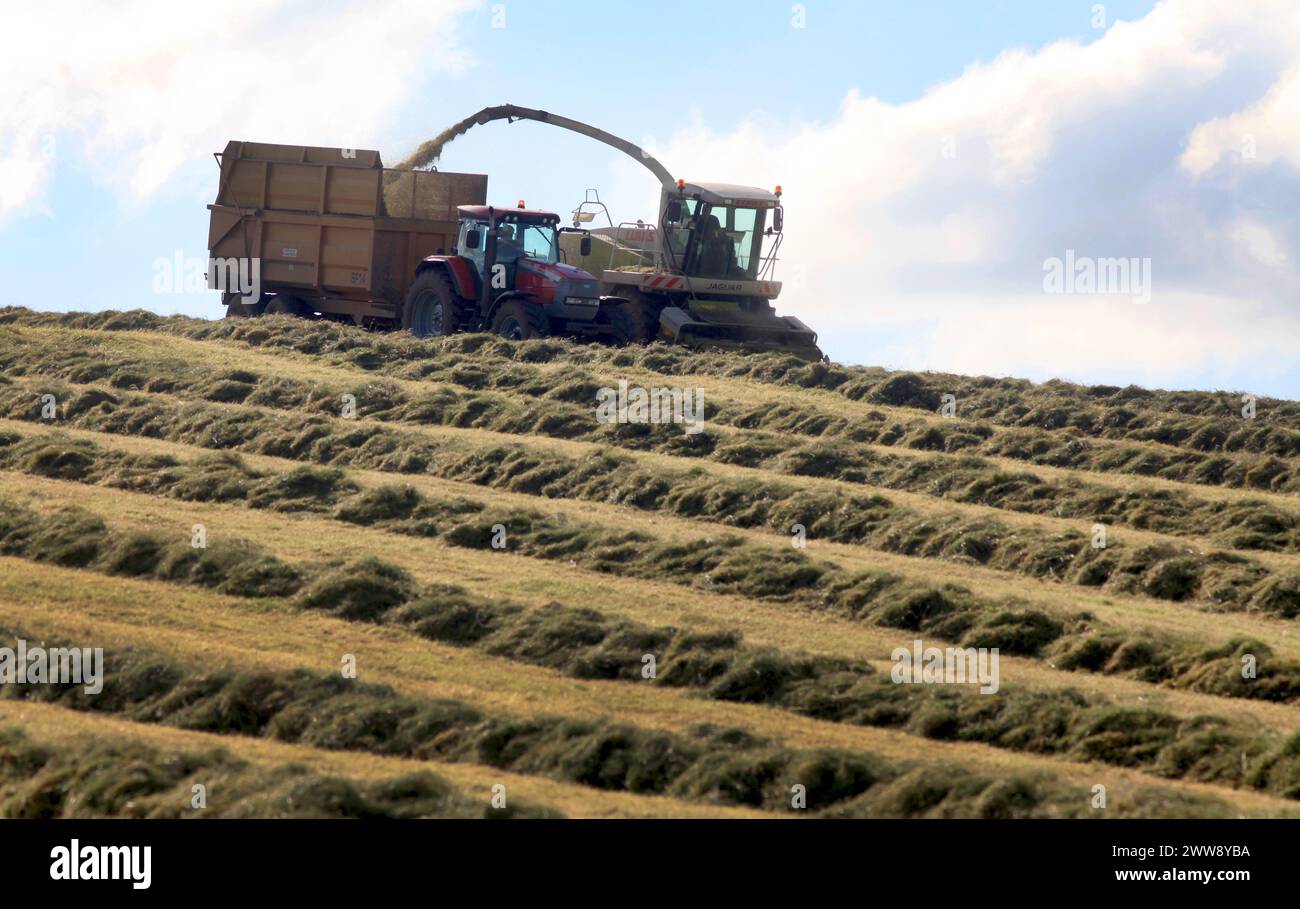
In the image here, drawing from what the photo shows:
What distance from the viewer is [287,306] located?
29422mm

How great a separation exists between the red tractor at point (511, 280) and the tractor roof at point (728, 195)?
283 centimetres

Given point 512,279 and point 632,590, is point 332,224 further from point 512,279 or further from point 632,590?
point 632,590

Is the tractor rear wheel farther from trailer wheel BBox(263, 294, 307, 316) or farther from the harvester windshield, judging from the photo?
trailer wheel BBox(263, 294, 307, 316)

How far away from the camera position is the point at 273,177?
2848cm

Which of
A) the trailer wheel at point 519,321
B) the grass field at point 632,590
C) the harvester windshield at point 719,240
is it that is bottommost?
the grass field at point 632,590

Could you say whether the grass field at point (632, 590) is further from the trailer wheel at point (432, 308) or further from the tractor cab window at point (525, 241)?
the tractor cab window at point (525, 241)

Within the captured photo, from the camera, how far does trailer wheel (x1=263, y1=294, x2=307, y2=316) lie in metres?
29.4

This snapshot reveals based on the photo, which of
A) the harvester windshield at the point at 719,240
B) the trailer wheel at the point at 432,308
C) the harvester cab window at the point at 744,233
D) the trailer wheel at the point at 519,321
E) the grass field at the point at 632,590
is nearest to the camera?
the grass field at the point at 632,590

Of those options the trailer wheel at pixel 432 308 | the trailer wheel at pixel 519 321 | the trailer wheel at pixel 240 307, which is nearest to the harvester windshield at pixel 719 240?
the trailer wheel at pixel 519 321

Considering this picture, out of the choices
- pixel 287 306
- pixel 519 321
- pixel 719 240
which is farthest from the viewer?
pixel 287 306

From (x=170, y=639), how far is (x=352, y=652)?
1.23 m

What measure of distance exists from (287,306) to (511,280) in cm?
492

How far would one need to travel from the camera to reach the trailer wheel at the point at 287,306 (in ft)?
96.4

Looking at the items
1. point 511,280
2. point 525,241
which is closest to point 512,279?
point 511,280
